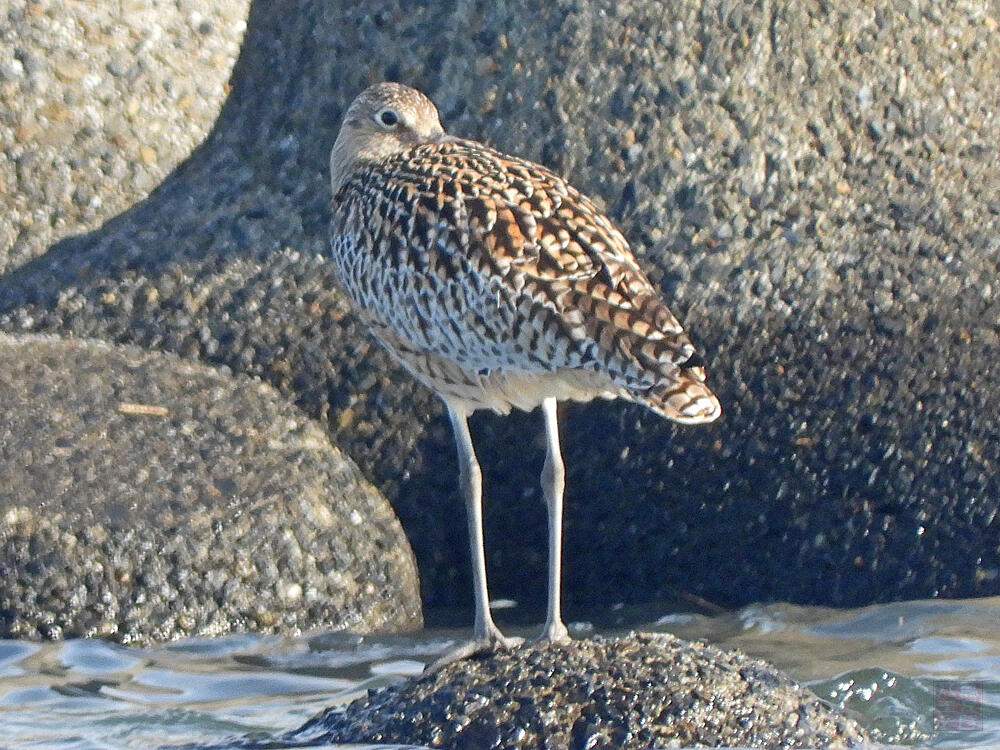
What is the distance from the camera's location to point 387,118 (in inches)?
259

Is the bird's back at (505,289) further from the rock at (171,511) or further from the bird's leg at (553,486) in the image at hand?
the rock at (171,511)

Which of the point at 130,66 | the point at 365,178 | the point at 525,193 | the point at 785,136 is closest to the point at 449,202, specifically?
the point at 525,193

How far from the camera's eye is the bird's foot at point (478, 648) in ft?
17.4

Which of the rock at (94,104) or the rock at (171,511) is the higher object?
the rock at (94,104)

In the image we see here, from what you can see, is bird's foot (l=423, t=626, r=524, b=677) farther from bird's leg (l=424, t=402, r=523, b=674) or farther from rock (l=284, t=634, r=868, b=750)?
rock (l=284, t=634, r=868, b=750)

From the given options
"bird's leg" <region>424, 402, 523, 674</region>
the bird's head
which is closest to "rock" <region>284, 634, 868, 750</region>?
"bird's leg" <region>424, 402, 523, 674</region>

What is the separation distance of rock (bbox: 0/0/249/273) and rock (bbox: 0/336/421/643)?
2.88 ft

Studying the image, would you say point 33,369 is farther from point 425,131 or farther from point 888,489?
point 888,489

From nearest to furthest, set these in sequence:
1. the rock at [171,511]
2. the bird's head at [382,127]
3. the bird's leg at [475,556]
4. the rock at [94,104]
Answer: the bird's leg at [475,556]
the rock at [171,511]
the bird's head at [382,127]
the rock at [94,104]

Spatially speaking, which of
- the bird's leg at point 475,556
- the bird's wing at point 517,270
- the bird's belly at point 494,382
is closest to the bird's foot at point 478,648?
the bird's leg at point 475,556

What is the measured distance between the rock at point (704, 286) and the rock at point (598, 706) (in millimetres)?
1728

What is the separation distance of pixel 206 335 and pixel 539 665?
2693mm

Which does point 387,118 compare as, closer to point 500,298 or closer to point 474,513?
point 500,298

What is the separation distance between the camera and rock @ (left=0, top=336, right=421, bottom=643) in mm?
6172
